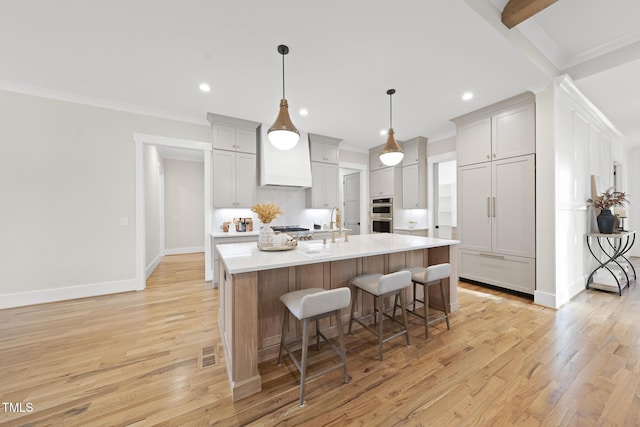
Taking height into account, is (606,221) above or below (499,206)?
below

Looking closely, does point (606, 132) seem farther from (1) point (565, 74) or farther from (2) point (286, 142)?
(2) point (286, 142)

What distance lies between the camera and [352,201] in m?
6.55

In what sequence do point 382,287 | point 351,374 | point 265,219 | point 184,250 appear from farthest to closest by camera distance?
point 184,250 → point 265,219 → point 382,287 → point 351,374

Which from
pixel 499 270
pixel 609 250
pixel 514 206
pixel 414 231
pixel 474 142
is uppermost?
pixel 474 142

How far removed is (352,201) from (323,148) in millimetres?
2035

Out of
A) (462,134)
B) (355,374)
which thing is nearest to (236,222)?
(355,374)

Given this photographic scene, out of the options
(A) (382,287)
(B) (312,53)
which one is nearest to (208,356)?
(A) (382,287)

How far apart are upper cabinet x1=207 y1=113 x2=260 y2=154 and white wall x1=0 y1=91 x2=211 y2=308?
40.1 inches

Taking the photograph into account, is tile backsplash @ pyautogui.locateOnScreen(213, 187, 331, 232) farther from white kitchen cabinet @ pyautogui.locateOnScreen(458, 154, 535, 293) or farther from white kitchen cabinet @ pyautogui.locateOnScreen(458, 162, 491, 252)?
white kitchen cabinet @ pyautogui.locateOnScreen(458, 154, 535, 293)

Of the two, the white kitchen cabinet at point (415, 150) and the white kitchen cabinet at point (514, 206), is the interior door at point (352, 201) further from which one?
the white kitchen cabinet at point (514, 206)

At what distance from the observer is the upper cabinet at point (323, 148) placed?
193 inches

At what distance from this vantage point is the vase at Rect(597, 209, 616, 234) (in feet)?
11.3

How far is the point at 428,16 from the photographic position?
76.3 inches

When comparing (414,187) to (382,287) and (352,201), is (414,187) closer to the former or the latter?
(352,201)
